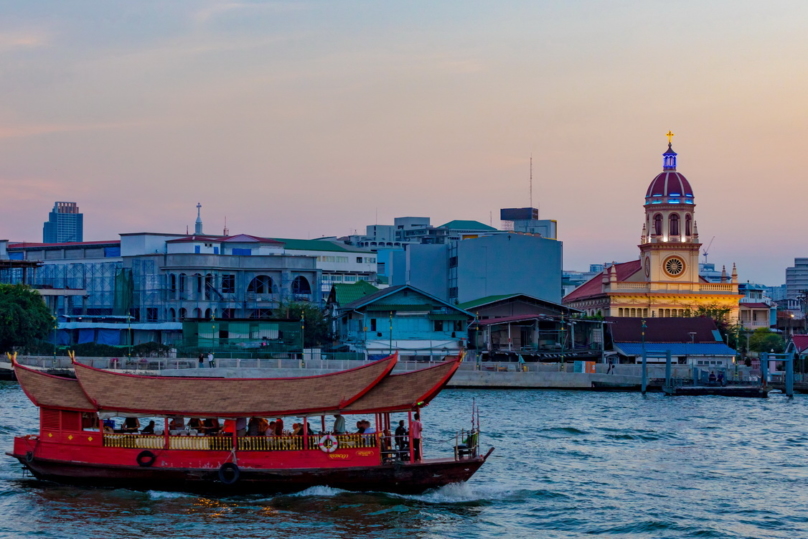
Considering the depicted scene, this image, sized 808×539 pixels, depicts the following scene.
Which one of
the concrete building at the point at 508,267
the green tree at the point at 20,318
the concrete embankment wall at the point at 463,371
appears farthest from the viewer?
the concrete building at the point at 508,267

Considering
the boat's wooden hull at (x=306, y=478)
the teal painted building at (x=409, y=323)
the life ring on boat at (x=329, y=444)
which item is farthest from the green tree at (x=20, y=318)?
the life ring on boat at (x=329, y=444)

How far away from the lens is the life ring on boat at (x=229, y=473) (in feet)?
106

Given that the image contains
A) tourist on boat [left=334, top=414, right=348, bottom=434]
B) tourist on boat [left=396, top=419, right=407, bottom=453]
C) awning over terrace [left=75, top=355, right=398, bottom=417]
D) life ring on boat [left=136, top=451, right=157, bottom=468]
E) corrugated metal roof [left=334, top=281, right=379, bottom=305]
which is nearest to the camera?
awning over terrace [left=75, top=355, right=398, bottom=417]

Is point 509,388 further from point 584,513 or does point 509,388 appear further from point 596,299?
point 596,299

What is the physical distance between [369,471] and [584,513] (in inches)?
230

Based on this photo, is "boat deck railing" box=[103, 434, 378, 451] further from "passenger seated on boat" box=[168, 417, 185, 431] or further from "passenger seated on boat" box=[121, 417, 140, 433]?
"passenger seated on boat" box=[121, 417, 140, 433]

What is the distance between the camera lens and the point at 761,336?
387 feet

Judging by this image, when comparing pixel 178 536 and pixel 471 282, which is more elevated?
pixel 471 282

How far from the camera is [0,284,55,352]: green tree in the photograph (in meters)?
86.1

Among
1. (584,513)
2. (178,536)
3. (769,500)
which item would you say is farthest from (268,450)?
(769,500)

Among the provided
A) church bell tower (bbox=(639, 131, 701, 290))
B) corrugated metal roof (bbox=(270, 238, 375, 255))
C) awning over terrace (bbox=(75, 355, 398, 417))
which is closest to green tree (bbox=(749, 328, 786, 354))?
church bell tower (bbox=(639, 131, 701, 290))

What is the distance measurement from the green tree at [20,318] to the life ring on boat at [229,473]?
5782 cm

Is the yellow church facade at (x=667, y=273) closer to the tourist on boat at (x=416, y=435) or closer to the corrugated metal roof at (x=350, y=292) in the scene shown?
the corrugated metal roof at (x=350, y=292)

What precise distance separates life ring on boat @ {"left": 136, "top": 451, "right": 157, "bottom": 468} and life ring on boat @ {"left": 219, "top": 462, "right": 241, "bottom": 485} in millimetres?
1982
